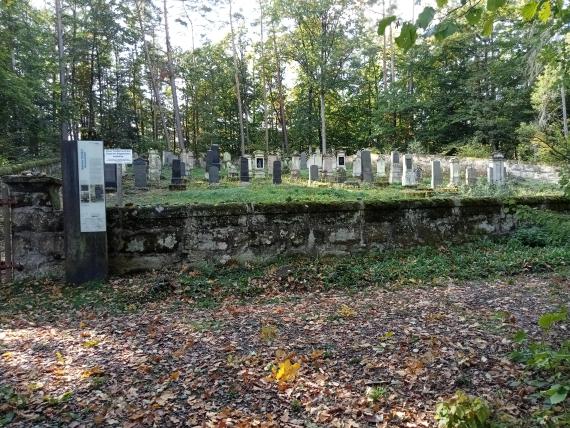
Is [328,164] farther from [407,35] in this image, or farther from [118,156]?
[407,35]

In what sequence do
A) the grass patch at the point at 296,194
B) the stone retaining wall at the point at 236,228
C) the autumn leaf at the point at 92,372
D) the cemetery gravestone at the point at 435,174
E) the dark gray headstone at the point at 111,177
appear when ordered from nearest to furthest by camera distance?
the autumn leaf at the point at 92,372, the stone retaining wall at the point at 236,228, the grass patch at the point at 296,194, the dark gray headstone at the point at 111,177, the cemetery gravestone at the point at 435,174

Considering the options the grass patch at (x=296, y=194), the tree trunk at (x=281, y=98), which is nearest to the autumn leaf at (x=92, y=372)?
the grass patch at (x=296, y=194)

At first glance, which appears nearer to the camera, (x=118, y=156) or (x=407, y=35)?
(x=407, y=35)

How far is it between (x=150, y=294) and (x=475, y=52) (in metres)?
31.3

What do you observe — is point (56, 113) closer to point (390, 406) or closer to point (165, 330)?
point (165, 330)

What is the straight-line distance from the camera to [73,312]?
5191 mm


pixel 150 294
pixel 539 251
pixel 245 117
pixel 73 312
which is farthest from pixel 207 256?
pixel 245 117

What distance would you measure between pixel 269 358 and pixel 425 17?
8.92 ft

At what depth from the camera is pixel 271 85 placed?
40562mm

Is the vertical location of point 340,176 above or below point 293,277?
above

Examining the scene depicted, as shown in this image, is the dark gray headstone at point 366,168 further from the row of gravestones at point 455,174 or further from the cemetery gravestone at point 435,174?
the cemetery gravestone at point 435,174

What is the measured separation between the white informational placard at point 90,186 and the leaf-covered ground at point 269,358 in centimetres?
118

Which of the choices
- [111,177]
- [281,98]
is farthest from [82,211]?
[281,98]

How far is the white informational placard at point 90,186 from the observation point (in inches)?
236
